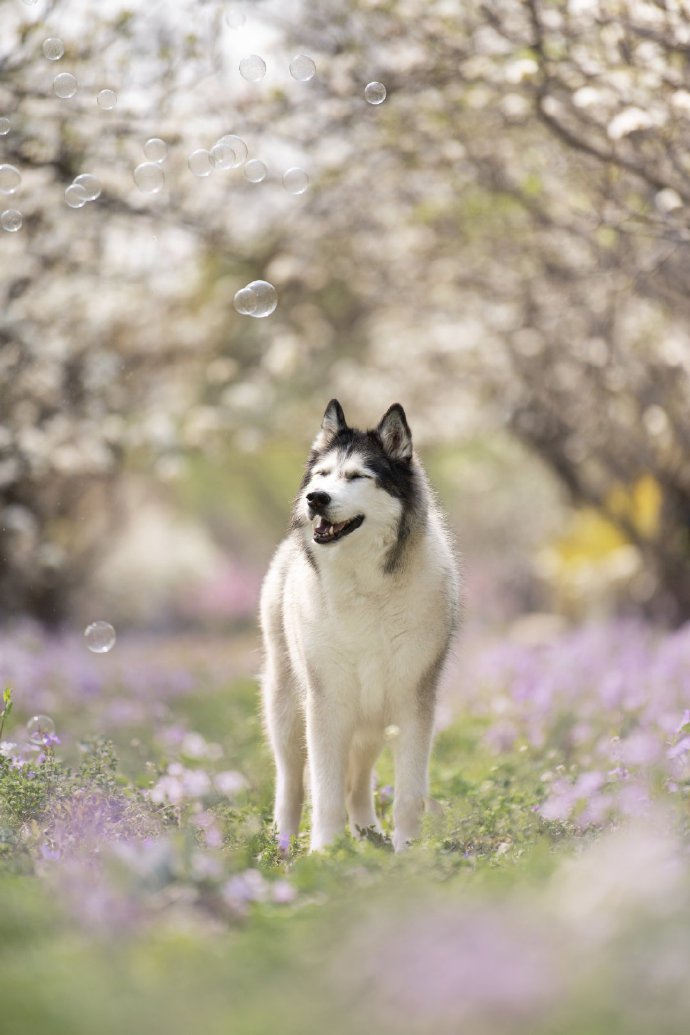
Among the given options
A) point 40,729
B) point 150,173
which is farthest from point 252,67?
point 40,729

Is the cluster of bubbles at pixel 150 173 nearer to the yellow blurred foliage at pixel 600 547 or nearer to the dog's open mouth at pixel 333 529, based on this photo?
the dog's open mouth at pixel 333 529

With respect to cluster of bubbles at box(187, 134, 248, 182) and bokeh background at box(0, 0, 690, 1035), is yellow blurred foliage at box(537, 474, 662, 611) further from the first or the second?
cluster of bubbles at box(187, 134, 248, 182)

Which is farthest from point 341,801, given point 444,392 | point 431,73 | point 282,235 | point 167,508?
point 167,508

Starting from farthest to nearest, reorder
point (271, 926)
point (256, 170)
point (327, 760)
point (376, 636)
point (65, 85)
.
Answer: point (256, 170)
point (65, 85)
point (327, 760)
point (376, 636)
point (271, 926)

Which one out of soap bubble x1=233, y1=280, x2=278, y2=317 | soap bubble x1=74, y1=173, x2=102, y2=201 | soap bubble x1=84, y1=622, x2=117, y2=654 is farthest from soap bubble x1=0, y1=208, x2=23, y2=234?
soap bubble x1=84, y1=622, x2=117, y2=654

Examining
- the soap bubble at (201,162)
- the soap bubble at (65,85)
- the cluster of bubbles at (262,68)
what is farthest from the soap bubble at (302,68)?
the soap bubble at (65,85)

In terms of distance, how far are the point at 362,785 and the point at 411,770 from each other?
0.55m

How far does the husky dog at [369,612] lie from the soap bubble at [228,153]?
2712mm

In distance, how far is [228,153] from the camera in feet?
24.7

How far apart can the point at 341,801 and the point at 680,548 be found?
845 cm

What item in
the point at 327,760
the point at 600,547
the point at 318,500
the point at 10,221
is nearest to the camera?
the point at 318,500

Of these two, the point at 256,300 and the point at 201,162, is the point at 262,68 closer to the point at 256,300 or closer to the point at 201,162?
the point at 201,162

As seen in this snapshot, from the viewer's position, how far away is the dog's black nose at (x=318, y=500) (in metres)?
5.08

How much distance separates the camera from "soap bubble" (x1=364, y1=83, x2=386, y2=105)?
7.53 metres
